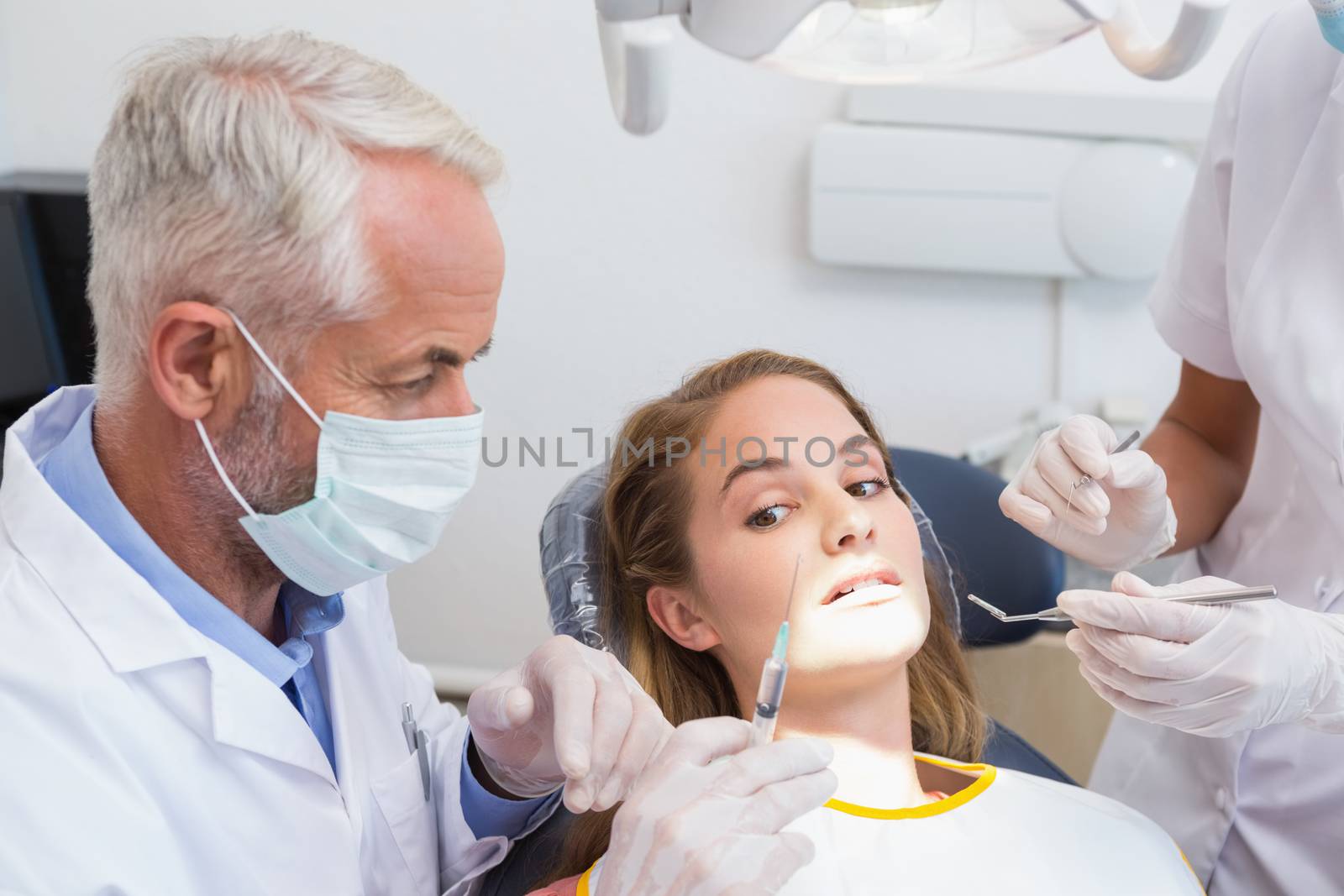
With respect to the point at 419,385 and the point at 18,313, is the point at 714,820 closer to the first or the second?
the point at 419,385

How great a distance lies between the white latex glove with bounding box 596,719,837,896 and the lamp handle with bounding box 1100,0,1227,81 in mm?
579

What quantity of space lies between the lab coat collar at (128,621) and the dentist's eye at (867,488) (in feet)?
2.12

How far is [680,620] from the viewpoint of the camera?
1.46m

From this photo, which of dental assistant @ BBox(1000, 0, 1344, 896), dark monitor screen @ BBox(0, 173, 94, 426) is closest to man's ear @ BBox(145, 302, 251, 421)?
dental assistant @ BBox(1000, 0, 1344, 896)

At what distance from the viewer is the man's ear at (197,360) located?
100 cm

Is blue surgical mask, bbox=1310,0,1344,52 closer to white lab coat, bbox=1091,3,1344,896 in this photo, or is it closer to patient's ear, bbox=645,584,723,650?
white lab coat, bbox=1091,3,1344,896

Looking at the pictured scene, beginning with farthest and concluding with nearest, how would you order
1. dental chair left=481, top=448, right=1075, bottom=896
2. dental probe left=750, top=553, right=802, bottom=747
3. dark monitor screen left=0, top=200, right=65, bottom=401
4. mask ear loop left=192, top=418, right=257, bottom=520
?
dark monitor screen left=0, top=200, right=65, bottom=401 → dental chair left=481, top=448, right=1075, bottom=896 → mask ear loop left=192, top=418, right=257, bottom=520 → dental probe left=750, top=553, right=802, bottom=747

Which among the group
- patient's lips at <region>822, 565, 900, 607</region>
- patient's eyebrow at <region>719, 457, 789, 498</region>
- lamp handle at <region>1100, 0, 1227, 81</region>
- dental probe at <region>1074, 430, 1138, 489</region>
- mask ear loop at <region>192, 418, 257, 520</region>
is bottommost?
patient's lips at <region>822, 565, 900, 607</region>

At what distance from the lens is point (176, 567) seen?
3.62ft

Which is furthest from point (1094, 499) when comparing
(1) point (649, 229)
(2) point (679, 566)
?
(1) point (649, 229)

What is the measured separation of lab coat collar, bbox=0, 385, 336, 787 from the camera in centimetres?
104

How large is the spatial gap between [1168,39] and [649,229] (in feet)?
5.28

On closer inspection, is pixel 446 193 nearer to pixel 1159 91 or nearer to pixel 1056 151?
pixel 1056 151

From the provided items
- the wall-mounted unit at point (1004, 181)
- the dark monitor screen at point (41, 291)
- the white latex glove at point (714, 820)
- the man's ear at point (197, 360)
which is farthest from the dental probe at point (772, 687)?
the dark monitor screen at point (41, 291)
